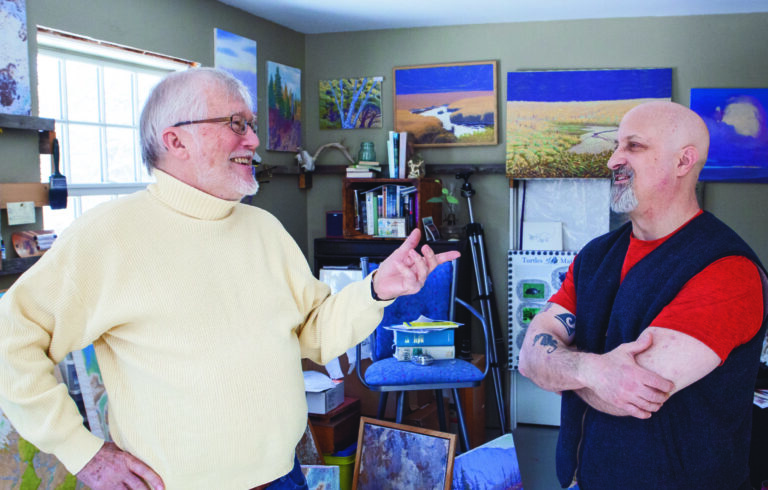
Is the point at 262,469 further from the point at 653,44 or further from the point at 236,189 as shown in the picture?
the point at 653,44

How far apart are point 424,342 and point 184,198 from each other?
6.00 feet

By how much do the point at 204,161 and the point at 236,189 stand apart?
0.35ft

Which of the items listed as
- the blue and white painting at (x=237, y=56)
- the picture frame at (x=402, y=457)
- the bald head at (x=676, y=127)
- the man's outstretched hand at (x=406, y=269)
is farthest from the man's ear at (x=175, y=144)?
the blue and white painting at (x=237, y=56)

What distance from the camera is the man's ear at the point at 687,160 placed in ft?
5.63

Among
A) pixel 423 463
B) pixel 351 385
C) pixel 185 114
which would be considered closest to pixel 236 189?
pixel 185 114

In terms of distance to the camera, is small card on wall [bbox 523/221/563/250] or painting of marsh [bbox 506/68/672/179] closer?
painting of marsh [bbox 506/68/672/179]

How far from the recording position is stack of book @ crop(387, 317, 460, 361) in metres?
3.16

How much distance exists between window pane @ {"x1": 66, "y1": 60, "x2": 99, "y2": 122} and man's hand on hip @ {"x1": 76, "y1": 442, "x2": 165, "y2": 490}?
2.18 meters

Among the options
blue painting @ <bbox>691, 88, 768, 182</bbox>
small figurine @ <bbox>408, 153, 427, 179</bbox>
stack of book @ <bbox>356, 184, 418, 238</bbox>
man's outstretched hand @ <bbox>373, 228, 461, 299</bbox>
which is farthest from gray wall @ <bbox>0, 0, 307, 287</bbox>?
blue painting @ <bbox>691, 88, 768, 182</bbox>

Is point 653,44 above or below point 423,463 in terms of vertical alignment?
above

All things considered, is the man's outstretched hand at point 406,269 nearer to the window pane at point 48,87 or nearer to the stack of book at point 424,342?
the stack of book at point 424,342

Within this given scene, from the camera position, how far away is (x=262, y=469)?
1.57 m

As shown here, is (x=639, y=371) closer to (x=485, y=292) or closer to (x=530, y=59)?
(x=485, y=292)

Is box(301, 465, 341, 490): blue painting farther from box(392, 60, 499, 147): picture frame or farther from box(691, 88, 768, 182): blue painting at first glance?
box(691, 88, 768, 182): blue painting
